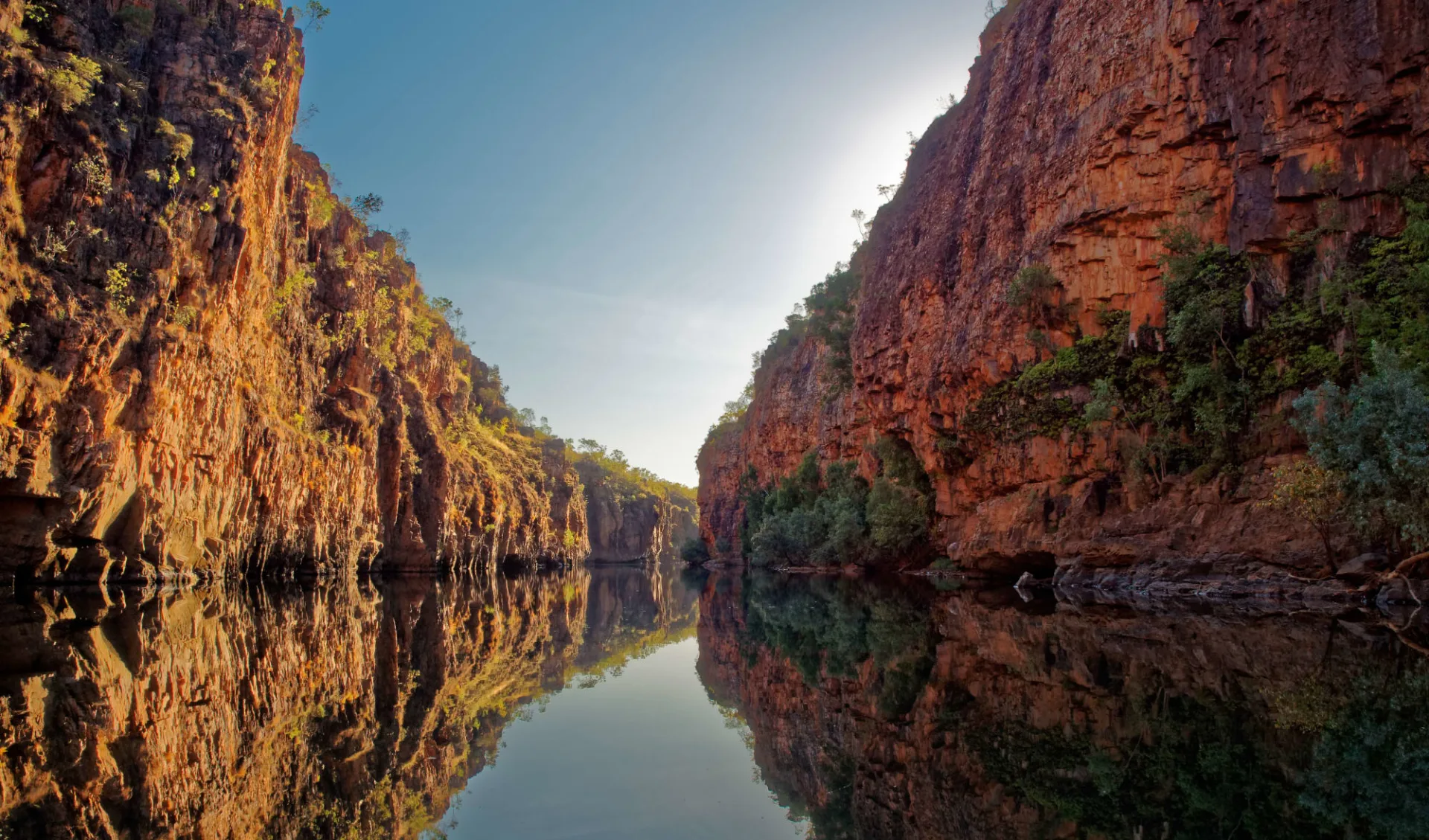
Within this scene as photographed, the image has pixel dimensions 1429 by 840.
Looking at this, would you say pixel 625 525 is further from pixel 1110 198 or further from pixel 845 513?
pixel 1110 198

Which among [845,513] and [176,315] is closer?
[176,315]

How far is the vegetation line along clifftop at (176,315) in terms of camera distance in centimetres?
2512

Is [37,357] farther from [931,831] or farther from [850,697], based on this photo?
[931,831]

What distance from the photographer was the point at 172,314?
3042 cm

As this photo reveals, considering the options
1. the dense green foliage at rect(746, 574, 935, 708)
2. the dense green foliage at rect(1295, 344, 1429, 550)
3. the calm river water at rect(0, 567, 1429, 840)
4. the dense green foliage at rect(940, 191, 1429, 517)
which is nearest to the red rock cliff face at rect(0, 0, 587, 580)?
the calm river water at rect(0, 567, 1429, 840)

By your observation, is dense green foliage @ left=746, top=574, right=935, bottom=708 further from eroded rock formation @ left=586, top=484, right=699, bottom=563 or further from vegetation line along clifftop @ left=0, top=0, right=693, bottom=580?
eroded rock formation @ left=586, top=484, right=699, bottom=563

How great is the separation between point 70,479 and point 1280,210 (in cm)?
3868

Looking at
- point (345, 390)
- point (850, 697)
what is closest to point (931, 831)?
point (850, 697)

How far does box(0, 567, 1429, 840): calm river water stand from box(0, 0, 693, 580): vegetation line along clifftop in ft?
35.3

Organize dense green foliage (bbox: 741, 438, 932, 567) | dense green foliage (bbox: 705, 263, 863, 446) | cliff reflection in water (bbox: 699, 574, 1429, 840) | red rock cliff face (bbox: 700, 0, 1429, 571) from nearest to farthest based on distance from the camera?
cliff reflection in water (bbox: 699, 574, 1429, 840), red rock cliff face (bbox: 700, 0, 1429, 571), dense green foliage (bbox: 741, 438, 932, 567), dense green foliage (bbox: 705, 263, 863, 446)

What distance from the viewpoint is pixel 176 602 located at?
23.3 m

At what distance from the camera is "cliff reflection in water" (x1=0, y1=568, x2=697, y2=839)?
608cm

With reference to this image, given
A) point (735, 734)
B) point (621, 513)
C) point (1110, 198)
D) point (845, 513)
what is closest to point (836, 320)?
point (845, 513)

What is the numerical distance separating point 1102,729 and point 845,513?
40.5 metres
